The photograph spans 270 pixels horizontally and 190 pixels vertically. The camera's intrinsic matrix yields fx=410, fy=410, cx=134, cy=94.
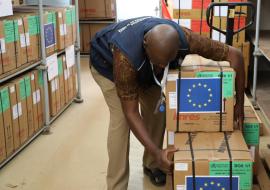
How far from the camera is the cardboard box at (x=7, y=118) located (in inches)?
116

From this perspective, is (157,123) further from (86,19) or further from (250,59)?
(86,19)

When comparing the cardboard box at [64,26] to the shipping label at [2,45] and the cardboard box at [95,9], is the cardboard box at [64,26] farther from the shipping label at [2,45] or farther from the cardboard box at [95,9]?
the cardboard box at [95,9]

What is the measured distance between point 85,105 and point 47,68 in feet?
3.30

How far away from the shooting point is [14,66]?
3154mm

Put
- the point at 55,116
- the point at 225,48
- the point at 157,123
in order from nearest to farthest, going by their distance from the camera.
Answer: the point at 225,48, the point at 157,123, the point at 55,116

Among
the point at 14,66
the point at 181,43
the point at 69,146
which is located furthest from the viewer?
the point at 69,146

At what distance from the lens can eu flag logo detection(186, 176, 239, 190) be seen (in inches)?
72.5

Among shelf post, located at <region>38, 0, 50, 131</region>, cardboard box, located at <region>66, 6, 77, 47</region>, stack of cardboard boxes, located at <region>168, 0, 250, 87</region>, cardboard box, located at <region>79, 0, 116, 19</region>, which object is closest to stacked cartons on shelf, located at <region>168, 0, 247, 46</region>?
stack of cardboard boxes, located at <region>168, 0, 250, 87</region>

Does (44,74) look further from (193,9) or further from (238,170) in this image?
(238,170)

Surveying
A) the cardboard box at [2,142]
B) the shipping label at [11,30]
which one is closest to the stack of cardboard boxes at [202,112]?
the cardboard box at [2,142]

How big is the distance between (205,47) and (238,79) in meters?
0.28

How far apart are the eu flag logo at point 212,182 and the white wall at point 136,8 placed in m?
5.76

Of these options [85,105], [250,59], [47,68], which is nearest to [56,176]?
[47,68]

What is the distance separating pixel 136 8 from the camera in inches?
293
